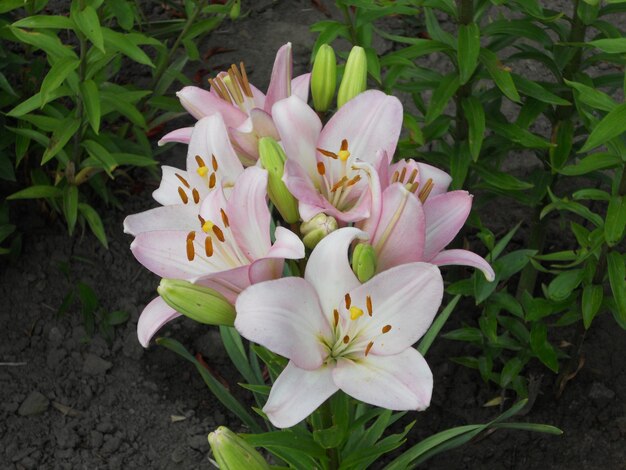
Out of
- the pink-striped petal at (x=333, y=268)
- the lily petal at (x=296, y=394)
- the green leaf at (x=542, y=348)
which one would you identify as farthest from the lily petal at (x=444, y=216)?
the green leaf at (x=542, y=348)

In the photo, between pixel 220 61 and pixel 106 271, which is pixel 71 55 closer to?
pixel 106 271

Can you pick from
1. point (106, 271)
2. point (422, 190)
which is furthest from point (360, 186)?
point (106, 271)

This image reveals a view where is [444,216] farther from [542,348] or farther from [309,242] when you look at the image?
[542,348]

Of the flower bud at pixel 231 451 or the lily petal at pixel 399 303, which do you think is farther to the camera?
the flower bud at pixel 231 451

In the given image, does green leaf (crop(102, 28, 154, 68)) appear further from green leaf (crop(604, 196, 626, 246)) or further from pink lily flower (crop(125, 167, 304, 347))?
green leaf (crop(604, 196, 626, 246))

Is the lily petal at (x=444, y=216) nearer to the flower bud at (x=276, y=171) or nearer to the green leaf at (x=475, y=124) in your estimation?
the flower bud at (x=276, y=171)

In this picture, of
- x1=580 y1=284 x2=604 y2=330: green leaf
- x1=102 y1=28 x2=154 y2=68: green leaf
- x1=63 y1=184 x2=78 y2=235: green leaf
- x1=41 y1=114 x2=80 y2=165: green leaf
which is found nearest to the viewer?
x1=580 y1=284 x2=604 y2=330: green leaf

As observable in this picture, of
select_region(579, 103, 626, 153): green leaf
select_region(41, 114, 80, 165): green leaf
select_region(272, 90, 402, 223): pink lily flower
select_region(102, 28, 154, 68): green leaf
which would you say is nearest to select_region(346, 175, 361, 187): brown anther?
select_region(272, 90, 402, 223): pink lily flower
